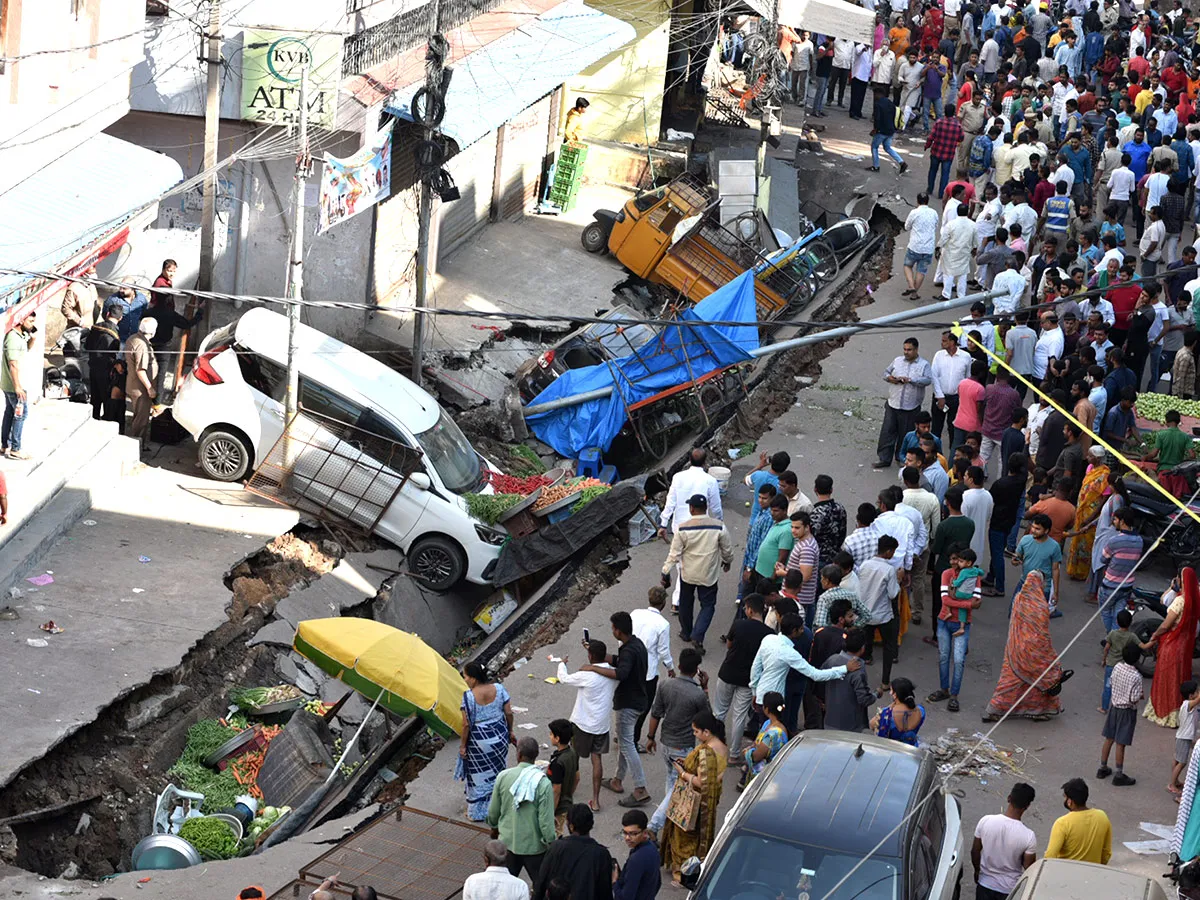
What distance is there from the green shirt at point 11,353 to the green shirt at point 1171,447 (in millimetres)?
11112

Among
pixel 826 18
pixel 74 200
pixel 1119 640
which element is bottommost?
pixel 1119 640

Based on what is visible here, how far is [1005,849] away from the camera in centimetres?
1009

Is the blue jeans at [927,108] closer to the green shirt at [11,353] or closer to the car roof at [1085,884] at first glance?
the green shirt at [11,353]

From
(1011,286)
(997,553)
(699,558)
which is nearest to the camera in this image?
(699,558)

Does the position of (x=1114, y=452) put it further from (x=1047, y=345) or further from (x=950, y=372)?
(x=1047, y=345)

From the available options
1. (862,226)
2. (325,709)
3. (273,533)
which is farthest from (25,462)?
(862,226)

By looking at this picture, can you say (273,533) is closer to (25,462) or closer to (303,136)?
(25,462)

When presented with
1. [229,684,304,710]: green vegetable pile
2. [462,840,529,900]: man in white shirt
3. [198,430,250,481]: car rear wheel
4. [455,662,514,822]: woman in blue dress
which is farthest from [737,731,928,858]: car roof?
[198,430,250,481]: car rear wheel

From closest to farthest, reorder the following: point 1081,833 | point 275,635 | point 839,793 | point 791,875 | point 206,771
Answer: point 791,875
point 839,793
point 1081,833
point 206,771
point 275,635

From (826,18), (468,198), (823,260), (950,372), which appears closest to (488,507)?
(950,372)

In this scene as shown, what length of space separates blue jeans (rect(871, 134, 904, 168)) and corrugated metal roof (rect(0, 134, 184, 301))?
612 inches

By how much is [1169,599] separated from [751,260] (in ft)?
36.3

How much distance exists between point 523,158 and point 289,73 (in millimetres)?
8014

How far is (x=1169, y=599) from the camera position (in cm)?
1334
